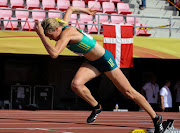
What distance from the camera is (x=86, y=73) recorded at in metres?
6.08

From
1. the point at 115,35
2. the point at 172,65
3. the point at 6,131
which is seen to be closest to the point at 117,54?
the point at 115,35

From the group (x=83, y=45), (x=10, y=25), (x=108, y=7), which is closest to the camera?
(x=83, y=45)

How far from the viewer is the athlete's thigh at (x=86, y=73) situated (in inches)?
238

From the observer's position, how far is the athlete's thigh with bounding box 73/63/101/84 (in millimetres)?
6043

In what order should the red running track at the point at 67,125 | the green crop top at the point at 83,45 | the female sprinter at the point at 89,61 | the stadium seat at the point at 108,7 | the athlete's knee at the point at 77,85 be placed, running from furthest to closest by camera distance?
1. the stadium seat at the point at 108,7
2. the red running track at the point at 67,125
3. the athlete's knee at the point at 77,85
4. the green crop top at the point at 83,45
5. the female sprinter at the point at 89,61

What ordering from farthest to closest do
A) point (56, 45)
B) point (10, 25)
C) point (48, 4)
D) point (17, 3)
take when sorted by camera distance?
1. point (48, 4)
2. point (17, 3)
3. point (10, 25)
4. point (56, 45)

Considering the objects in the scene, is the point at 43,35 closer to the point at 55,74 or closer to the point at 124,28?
the point at 124,28

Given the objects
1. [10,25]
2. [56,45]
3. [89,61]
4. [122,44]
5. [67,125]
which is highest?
[56,45]

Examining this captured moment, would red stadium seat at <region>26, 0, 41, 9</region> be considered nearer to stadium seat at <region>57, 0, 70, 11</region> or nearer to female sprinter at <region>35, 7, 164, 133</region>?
stadium seat at <region>57, 0, 70, 11</region>

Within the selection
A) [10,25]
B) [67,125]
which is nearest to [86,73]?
[67,125]

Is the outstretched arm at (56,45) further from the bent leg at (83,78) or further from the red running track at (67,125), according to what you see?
the red running track at (67,125)

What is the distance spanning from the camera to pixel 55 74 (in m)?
17.7

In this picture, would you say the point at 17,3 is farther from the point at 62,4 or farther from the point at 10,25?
the point at 62,4

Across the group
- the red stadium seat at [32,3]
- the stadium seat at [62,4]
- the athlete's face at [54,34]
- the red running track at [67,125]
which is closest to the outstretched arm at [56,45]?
the athlete's face at [54,34]
